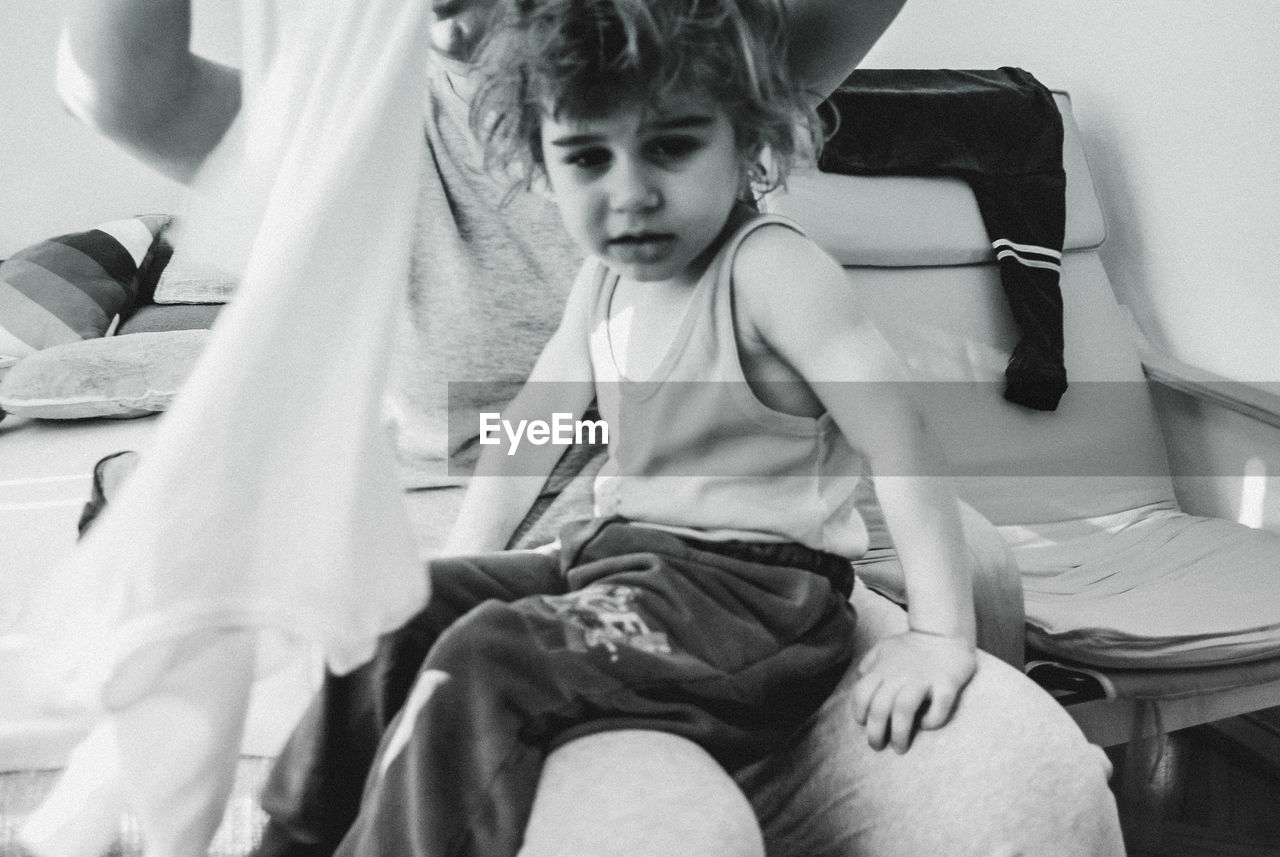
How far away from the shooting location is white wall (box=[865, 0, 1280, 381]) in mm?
1490

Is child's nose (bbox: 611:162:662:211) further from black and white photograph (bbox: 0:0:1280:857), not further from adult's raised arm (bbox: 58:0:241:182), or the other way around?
adult's raised arm (bbox: 58:0:241:182)

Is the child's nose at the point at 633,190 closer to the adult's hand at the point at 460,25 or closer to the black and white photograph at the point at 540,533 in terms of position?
the black and white photograph at the point at 540,533

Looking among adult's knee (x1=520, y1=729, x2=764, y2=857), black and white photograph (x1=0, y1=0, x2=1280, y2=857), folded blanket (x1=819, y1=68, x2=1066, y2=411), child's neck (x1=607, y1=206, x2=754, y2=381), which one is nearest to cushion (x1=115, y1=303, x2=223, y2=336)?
black and white photograph (x1=0, y1=0, x2=1280, y2=857)

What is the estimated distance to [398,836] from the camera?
A: 1.47ft

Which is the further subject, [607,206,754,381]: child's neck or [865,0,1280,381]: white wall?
[865,0,1280,381]: white wall

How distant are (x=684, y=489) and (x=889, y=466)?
0.15m

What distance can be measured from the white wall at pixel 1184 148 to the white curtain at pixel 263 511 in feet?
4.74

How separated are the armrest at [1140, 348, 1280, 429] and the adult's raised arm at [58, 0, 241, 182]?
1.38 m

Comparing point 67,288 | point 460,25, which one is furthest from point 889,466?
point 67,288

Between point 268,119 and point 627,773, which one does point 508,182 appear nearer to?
point 268,119

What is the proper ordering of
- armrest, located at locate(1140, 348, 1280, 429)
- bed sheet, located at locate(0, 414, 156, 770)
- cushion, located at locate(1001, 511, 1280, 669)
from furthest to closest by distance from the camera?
armrest, located at locate(1140, 348, 1280, 429) → cushion, located at locate(1001, 511, 1280, 669) → bed sheet, located at locate(0, 414, 156, 770)

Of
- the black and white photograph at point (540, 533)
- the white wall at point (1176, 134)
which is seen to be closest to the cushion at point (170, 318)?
the white wall at point (1176, 134)

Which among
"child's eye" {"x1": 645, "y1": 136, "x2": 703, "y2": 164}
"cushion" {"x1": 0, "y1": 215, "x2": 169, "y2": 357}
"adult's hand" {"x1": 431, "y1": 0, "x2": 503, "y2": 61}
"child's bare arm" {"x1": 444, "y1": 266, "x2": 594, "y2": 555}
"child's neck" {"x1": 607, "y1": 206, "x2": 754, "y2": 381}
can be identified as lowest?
"cushion" {"x1": 0, "y1": 215, "x2": 169, "y2": 357}

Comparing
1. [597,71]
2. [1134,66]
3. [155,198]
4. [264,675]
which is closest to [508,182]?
[597,71]
